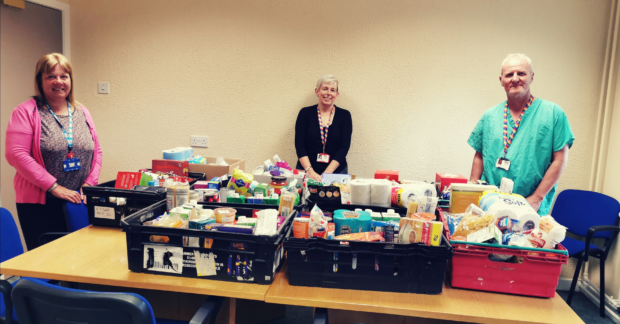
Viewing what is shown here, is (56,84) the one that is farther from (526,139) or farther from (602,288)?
(602,288)

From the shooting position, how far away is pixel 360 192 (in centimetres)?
179

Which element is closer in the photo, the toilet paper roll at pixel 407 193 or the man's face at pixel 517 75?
the toilet paper roll at pixel 407 193

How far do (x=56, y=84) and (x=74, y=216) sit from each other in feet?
2.69

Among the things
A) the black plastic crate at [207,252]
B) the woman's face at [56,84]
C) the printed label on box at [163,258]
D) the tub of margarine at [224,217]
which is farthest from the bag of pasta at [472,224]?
the woman's face at [56,84]

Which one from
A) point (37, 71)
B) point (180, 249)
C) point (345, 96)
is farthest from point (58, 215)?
point (345, 96)

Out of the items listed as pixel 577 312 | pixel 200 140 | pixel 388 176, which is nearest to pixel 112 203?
pixel 388 176

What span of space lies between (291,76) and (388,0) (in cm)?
113

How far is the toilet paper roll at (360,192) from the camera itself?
1785 millimetres

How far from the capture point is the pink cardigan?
2.22 m

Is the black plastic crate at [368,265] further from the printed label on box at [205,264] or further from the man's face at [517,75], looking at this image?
the man's face at [517,75]

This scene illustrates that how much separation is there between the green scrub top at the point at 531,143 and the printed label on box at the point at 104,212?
2.30 m

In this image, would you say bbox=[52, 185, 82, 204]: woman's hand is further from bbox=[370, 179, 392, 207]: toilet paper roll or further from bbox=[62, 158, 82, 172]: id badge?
bbox=[370, 179, 392, 207]: toilet paper roll

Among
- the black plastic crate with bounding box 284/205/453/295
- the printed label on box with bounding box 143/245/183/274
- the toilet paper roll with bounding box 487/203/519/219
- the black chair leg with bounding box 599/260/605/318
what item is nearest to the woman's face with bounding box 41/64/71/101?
the printed label on box with bounding box 143/245/183/274

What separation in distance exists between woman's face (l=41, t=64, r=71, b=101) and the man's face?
2.70 meters
